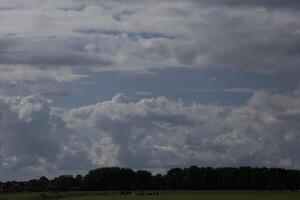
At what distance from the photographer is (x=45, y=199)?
136 metres

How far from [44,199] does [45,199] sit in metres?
0.21

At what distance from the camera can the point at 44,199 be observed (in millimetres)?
135875
